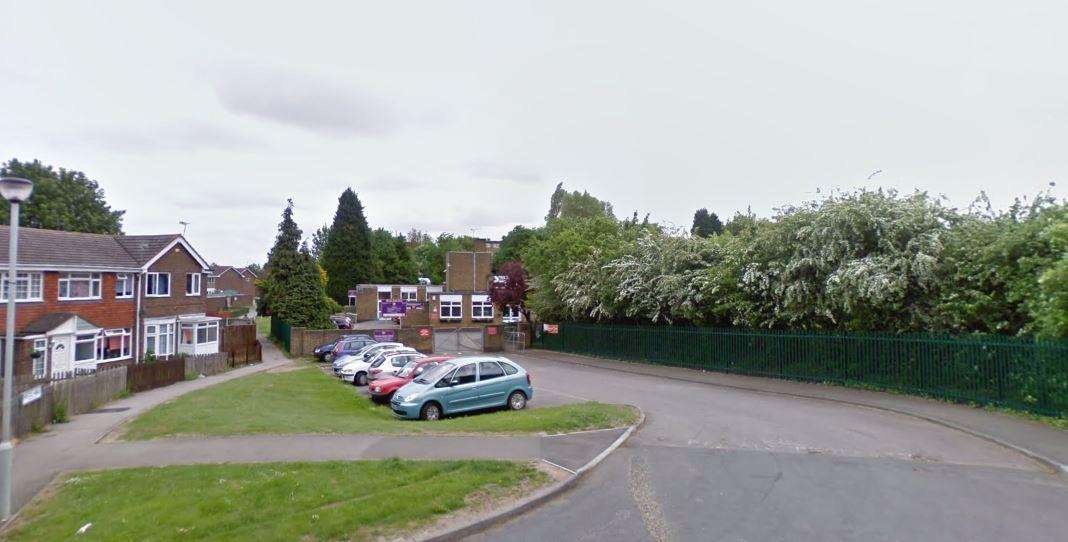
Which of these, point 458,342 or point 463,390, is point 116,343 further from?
point 463,390

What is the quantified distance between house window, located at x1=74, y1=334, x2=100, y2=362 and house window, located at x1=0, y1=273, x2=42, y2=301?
224 cm

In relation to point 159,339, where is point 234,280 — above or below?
above

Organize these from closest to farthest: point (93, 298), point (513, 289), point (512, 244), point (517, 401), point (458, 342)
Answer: point (517, 401) → point (93, 298) → point (458, 342) → point (513, 289) → point (512, 244)

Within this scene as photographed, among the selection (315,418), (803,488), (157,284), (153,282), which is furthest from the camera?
(157,284)

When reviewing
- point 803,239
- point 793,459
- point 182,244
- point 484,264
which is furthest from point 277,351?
point 793,459

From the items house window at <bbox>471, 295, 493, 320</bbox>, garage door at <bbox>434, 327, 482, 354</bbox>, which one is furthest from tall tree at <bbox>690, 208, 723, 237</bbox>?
garage door at <bbox>434, 327, 482, 354</bbox>

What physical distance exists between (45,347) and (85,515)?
21.1 m

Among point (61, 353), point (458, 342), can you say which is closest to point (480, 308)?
point (458, 342)

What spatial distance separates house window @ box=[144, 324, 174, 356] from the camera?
30.3 metres

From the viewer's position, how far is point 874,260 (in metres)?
17.5

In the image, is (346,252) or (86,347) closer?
(86,347)

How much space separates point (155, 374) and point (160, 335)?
9.61m

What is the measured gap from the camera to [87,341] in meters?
26.2

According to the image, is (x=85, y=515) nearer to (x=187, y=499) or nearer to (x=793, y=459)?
(x=187, y=499)
